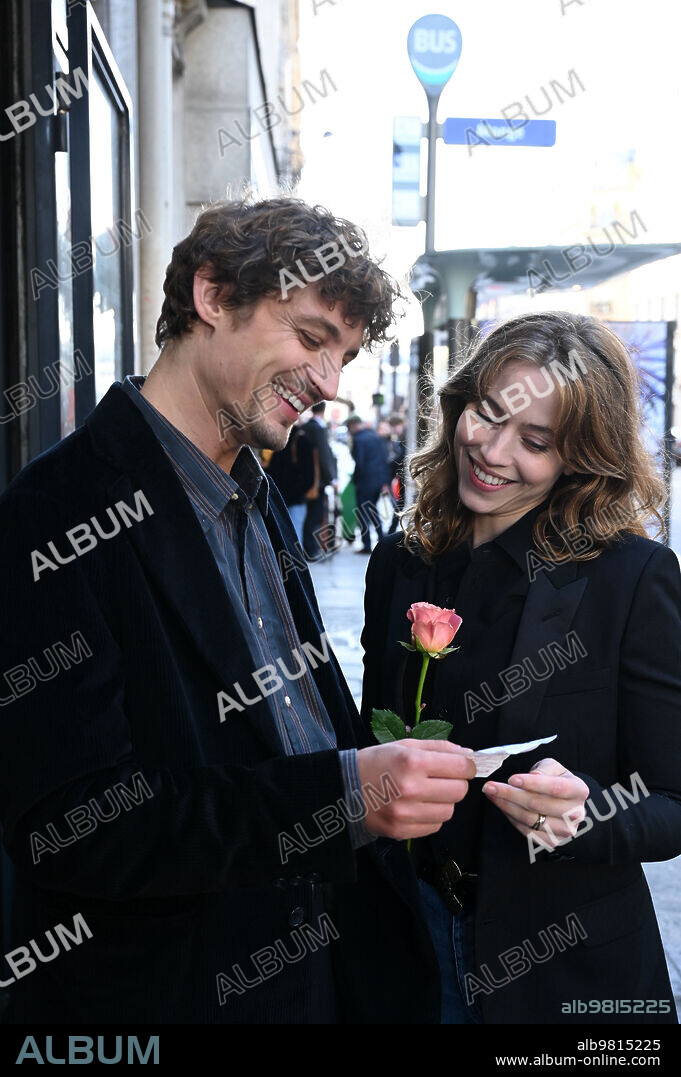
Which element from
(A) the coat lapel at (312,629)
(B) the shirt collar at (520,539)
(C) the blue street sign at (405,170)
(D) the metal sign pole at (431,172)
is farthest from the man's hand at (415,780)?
(C) the blue street sign at (405,170)

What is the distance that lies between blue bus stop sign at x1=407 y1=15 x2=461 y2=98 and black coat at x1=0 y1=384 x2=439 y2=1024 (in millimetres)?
7775

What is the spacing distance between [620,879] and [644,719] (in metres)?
0.32

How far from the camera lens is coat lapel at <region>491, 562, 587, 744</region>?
1868mm

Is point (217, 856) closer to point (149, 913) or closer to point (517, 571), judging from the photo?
point (149, 913)

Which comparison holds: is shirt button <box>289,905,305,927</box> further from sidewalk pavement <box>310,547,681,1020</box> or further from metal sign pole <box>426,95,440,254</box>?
metal sign pole <box>426,95,440,254</box>

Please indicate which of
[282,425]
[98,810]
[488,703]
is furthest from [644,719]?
[98,810]

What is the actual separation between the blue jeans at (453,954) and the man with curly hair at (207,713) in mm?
205

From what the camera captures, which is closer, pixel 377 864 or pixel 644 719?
pixel 377 864

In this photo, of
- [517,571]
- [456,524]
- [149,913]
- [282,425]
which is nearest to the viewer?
[149,913]

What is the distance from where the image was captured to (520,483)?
6.73 ft

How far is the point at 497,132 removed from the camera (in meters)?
7.98

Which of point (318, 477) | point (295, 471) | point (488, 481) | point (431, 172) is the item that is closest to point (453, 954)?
point (488, 481)

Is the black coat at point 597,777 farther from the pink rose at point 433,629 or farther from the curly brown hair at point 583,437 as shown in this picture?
the pink rose at point 433,629

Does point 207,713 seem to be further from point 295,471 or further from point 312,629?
point 295,471
